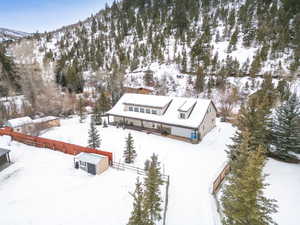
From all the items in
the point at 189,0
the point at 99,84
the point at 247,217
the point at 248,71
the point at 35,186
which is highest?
the point at 189,0

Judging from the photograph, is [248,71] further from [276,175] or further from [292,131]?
[276,175]

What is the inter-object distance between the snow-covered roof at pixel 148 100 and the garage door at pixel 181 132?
3.40 meters

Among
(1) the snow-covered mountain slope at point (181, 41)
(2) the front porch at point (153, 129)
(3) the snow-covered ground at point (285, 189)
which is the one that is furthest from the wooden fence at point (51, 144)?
(1) the snow-covered mountain slope at point (181, 41)

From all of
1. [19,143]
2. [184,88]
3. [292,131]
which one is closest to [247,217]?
[292,131]

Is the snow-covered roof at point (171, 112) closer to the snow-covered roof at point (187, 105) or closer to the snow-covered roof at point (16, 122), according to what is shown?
the snow-covered roof at point (187, 105)

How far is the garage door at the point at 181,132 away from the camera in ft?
63.4

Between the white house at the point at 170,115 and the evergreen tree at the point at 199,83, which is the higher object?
the evergreen tree at the point at 199,83

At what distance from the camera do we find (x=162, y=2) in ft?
261

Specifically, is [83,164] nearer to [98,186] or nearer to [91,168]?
[91,168]

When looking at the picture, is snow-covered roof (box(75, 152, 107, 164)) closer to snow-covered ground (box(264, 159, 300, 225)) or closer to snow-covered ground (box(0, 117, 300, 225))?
snow-covered ground (box(0, 117, 300, 225))

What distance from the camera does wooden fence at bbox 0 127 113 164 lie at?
15.4m

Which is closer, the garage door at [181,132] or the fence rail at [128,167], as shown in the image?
the fence rail at [128,167]

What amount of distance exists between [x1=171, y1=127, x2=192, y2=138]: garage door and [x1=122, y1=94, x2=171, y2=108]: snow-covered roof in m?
3.40

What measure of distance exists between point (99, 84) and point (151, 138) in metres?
30.3
